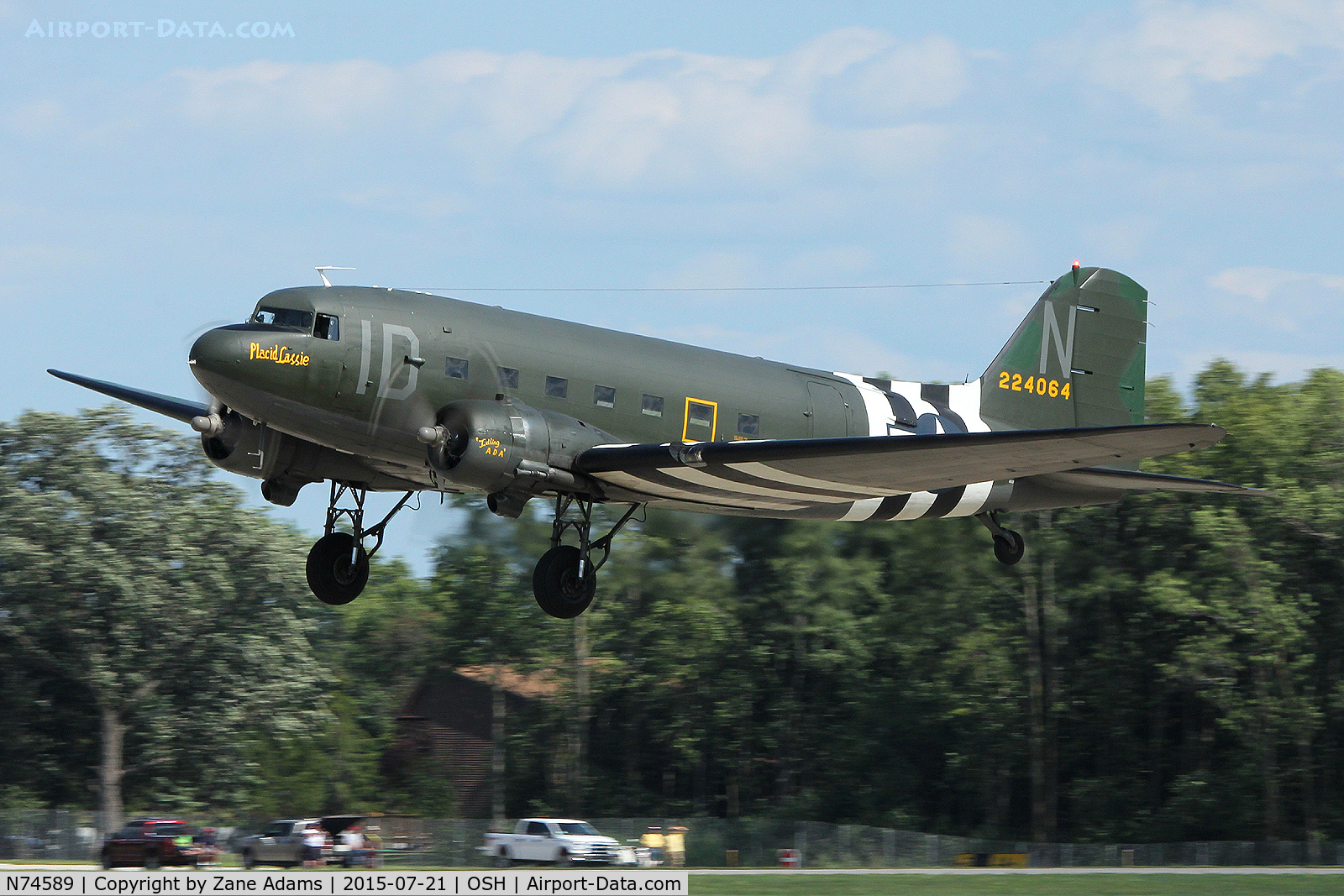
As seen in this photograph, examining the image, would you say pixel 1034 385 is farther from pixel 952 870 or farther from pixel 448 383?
pixel 952 870

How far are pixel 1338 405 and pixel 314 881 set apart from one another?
34.2 meters

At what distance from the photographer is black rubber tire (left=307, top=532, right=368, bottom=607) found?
20.5m

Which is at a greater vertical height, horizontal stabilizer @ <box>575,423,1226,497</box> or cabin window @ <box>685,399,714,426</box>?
cabin window @ <box>685,399,714,426</box>

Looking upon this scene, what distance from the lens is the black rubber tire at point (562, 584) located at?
18969 millimetres

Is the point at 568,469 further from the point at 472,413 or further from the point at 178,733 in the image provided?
Answer: the point at 178,733

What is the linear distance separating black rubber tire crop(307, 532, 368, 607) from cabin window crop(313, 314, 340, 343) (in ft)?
11.5

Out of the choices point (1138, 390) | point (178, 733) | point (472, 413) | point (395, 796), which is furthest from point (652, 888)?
point (395, 796)

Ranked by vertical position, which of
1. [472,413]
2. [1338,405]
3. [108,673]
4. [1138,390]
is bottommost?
[108,673]

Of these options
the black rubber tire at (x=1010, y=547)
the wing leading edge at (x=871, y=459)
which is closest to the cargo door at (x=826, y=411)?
the wing leading edge at (x=871, y=459)

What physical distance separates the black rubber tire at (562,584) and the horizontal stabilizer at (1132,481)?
676cm

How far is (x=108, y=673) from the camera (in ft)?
158

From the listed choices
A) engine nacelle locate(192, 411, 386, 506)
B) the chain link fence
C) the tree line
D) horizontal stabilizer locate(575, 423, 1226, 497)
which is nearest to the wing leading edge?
horizontal stabilizer locate(575, 423, 1226, 497)

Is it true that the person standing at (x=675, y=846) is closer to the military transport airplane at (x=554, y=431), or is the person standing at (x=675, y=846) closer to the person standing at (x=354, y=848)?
the person standing at (x=354, y=848)

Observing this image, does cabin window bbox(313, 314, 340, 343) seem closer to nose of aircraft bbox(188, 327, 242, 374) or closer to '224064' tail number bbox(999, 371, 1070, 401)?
nose of aircraft bbox(188, 327, 242, 374)
